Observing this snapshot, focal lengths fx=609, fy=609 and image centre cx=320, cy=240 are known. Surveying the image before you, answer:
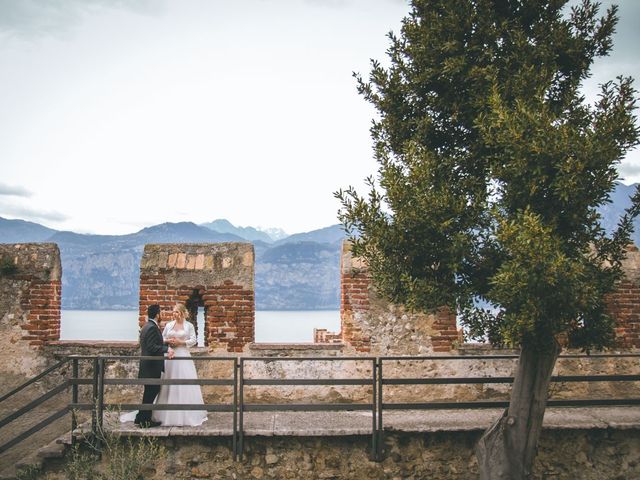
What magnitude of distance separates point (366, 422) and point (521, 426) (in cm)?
216

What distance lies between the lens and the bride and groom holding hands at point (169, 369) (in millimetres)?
8219

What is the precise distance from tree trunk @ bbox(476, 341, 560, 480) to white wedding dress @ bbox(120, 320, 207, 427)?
3.89 m

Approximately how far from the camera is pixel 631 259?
10.0m

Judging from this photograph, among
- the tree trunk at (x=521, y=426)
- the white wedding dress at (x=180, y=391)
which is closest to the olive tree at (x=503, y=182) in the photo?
the tree trunk at (x=521, y=426)

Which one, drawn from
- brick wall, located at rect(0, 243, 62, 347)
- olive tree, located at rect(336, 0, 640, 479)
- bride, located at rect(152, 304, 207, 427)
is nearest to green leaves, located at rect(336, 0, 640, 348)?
olive tree, located at rect(336, 0, 640, 479)

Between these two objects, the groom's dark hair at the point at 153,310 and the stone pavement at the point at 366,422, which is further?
the groom's dark hair at the point at 153,310

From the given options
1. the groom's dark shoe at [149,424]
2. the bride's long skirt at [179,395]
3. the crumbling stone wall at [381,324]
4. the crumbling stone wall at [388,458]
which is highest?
the crumbling stone wall at [381,324]

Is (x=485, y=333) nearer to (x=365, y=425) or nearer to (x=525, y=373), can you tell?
(x=525, y=373)

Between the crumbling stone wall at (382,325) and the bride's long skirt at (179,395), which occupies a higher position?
the crumbling stone wall at (382,325)

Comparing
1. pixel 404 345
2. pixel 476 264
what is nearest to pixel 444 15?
pixel 476 264

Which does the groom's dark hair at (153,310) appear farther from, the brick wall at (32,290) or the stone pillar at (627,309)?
the stone pillar at (627,309)

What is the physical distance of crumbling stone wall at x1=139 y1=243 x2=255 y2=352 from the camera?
9703mm

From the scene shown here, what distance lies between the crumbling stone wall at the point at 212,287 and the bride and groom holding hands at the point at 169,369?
3.18 ft

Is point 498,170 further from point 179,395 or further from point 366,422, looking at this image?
point 179,395
